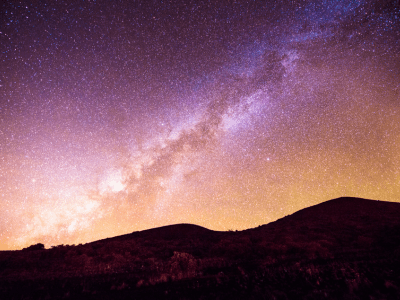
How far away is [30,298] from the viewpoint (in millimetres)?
8281

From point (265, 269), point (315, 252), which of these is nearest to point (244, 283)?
point (265, 269)

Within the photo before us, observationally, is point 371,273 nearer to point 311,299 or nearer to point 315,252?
point 311,299

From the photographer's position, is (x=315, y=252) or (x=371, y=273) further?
(x=315, y=252)

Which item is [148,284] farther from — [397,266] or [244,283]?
[397,266]

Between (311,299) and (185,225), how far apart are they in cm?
3554

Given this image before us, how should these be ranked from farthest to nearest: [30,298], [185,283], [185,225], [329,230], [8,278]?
[185,225] < [329,230] < [8,278] < [185,283] < [30,298]

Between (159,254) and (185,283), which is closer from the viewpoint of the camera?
(185,283)

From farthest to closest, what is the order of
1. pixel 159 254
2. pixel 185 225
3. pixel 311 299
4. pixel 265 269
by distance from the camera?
pixel 185 225
pixel 159 254
pixel 265 269
pixel 311 299

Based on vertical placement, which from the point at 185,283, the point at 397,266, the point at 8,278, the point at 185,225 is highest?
the point at 185,225

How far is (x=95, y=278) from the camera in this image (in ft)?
34.6

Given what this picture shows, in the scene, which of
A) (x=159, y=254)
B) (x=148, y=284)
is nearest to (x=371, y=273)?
(x=148, y=284)

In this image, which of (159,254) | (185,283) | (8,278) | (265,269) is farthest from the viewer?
(159,254)

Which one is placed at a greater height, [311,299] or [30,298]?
[30,298]

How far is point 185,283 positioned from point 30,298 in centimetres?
604
